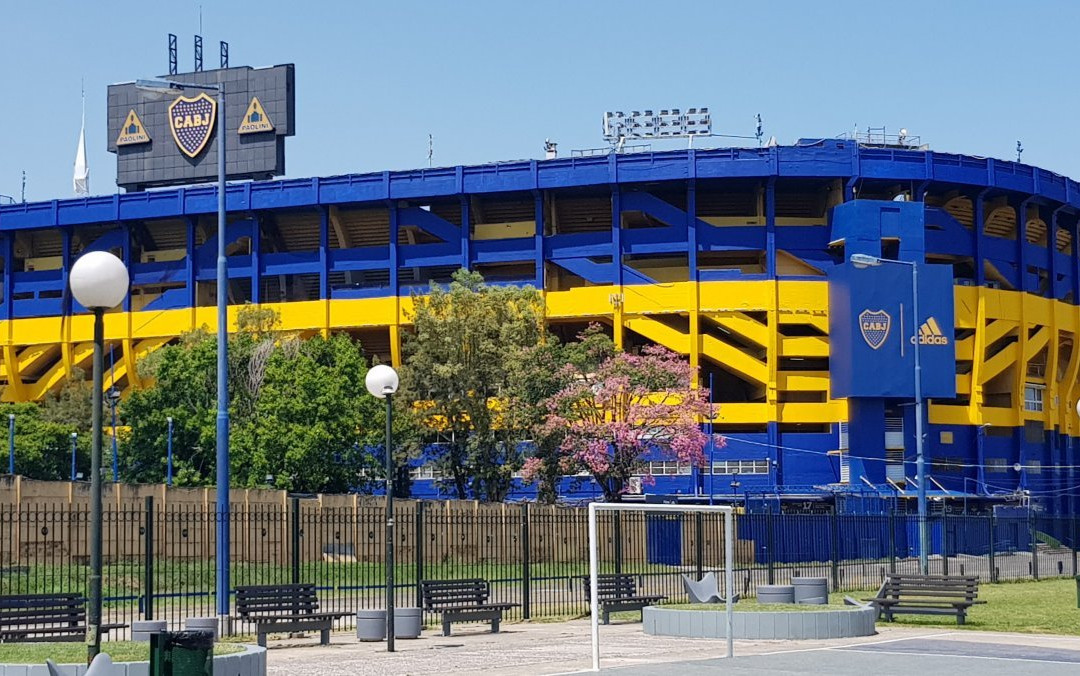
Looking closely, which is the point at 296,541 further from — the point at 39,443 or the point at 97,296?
the point at 39,443

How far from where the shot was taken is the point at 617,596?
94.6 ft

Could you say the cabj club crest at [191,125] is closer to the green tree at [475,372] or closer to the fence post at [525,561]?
the green tree at [475,372]

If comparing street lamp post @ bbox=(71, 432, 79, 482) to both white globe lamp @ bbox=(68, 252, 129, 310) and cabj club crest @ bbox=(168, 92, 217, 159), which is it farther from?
white globe lamp @ bbox=(68, 252, 129, 310)

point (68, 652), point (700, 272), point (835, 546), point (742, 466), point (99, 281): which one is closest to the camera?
point (99, 281)

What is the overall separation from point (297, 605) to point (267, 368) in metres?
40.7

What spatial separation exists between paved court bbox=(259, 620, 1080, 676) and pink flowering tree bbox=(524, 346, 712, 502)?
34.3m

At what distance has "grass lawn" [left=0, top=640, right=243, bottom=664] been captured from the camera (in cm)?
1519

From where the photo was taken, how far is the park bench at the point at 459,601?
2561 centimetres

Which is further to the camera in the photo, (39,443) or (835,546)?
(39,443)

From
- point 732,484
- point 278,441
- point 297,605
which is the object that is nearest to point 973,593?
point 297,605

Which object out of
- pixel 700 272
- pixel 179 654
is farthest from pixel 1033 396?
pixel 179 654

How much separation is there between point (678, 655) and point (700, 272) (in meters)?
54.6

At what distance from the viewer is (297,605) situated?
23531mm

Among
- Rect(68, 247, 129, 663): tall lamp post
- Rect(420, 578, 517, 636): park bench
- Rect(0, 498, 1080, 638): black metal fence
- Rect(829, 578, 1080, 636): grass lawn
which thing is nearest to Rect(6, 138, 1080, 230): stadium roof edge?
Rect(0, 498, 1080, 638): black metal fence
